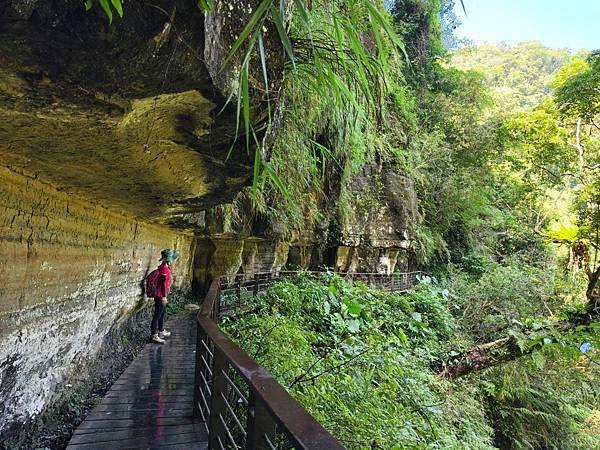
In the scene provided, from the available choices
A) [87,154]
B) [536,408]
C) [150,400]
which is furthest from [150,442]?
[536,408]

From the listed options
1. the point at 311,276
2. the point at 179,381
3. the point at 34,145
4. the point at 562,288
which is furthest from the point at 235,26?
the point at 562,288

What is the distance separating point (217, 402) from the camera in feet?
7.92

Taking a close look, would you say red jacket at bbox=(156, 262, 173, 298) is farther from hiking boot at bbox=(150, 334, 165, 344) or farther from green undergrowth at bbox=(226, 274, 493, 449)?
green undergrowth at bbox=(226, 274, 493, 449)

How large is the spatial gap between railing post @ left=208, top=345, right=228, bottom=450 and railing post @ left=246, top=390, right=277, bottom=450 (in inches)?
34.3

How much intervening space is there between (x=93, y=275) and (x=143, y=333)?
274 centimetres

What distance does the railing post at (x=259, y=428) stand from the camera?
147 cm

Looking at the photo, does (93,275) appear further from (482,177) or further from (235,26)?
(482,177)

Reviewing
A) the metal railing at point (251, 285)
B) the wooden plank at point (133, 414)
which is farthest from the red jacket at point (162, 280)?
the wooden plank at point (133, 414)

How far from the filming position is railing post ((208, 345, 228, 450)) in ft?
7.80

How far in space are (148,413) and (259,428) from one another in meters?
2.27

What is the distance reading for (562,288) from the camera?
11.9 m

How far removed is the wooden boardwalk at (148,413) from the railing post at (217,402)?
0.39 metres

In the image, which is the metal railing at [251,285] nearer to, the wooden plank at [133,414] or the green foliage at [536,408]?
the wooden plank at [133,414]

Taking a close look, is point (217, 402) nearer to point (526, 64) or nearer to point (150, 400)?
point (150, 400)
